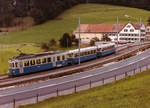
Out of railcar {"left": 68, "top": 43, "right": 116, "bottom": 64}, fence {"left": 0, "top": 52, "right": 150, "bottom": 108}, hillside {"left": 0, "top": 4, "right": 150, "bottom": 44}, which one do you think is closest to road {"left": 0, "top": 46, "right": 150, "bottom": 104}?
fence {"left": 0, "top": 52, "right": 150, "bottom": 108}

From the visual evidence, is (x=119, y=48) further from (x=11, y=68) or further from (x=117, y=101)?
(x=117, y=101)

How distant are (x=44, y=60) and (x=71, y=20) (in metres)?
82.1

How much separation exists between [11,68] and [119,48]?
42.7 m

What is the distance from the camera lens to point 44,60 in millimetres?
39062

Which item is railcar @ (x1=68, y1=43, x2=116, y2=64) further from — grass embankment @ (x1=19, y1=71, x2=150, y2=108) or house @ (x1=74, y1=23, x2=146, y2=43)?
house @ (x1=74, y1=23, x2=146, y2=43)

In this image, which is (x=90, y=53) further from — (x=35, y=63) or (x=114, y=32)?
(x=114, y=32)

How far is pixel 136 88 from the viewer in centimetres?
2466

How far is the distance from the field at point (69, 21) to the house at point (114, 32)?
40.5ft

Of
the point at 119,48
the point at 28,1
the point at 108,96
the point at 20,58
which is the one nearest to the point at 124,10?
the point at 28,1

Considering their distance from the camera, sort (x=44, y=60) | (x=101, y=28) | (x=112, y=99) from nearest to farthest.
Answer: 1. (x=112, y=99)
2. (x=44, y=60)
3. (x=101, y=28)

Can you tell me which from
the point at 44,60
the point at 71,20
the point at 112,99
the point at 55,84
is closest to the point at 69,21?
the point at 71,20

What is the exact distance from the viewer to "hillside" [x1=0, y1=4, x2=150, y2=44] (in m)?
95.1

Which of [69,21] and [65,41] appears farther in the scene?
[69,21]

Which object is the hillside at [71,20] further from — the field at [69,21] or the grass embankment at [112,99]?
the grass embankment at [112,99]
